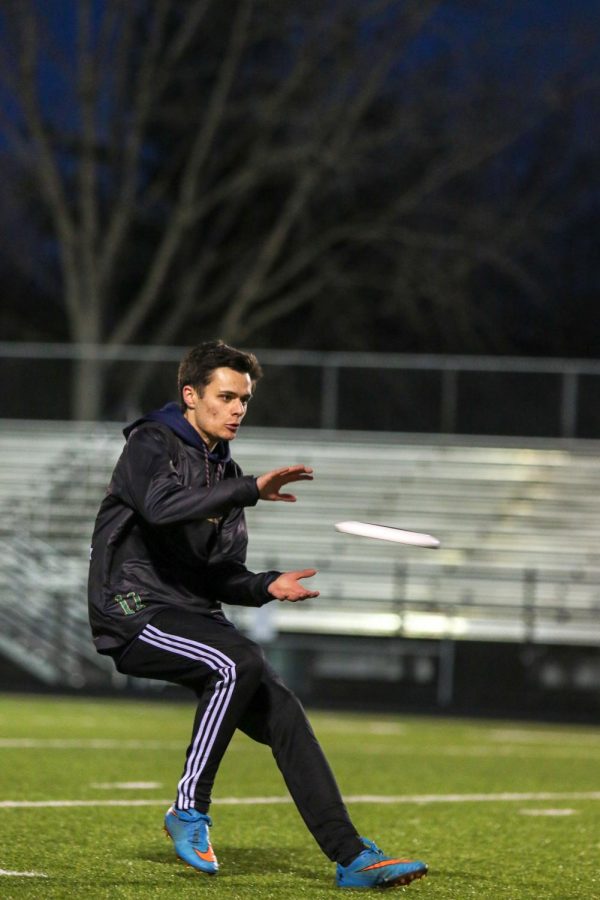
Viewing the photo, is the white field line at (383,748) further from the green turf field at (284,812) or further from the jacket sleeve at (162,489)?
the jacket sleeve at (162,489)

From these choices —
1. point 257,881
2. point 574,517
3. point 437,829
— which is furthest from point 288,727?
point 574,517

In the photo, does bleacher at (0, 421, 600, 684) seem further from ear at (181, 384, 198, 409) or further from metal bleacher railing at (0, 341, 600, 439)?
ear at (181, 384, 198, 409)

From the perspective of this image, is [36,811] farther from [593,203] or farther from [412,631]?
[593,203]

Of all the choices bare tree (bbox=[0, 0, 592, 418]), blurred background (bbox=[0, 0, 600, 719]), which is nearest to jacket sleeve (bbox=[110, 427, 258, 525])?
blurred background (bbox=[0, 0, 600, 719])

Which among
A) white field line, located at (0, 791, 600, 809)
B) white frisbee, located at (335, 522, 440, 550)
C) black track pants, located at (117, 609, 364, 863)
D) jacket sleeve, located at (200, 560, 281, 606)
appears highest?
white frisbee, located at (335, 522, 440, 550)

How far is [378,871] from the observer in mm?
5496

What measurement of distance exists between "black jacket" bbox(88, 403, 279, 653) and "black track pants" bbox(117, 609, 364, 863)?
9 centimetres

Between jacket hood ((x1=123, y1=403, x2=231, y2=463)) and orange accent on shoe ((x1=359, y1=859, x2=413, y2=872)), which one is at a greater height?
jacket hood ((x1=123, y1=403, x2=231, y2=463))

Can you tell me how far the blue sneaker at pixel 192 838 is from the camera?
5695 mm

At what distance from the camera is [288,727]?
18.6 feet

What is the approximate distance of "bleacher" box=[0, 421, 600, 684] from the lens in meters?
19.2

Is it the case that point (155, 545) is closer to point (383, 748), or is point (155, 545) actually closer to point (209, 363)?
point (209, 363)

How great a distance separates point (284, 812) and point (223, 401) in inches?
118

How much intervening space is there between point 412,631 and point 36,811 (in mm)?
11260
